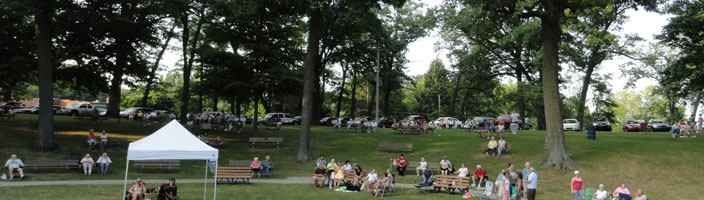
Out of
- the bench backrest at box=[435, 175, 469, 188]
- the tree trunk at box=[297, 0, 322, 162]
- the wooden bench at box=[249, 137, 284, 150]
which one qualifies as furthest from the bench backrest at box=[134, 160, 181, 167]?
the bench backrest at box=[435, 175, 469, 188]

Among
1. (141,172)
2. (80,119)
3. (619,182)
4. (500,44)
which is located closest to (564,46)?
(500,44)

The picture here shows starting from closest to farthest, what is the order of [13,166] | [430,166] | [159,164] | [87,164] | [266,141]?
[13,166] → [87,164] → [430,166] → [159,164] → [266,141]

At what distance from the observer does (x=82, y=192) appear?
14.7 m

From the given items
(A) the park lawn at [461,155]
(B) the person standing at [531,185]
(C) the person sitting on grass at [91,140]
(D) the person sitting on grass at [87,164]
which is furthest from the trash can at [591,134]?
(C) the person sitting on grass at [91,140]

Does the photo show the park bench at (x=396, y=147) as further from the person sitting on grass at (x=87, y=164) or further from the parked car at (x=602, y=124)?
the parked car at (x=602, y=124)

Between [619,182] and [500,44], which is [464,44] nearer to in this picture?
[500,44]

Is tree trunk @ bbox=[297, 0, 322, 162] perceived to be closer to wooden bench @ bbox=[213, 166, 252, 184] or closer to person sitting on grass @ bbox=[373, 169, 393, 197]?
wooden bench @ bbox=[213, 166, 252, 184]

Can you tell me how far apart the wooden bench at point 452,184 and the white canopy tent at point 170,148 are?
811 cm

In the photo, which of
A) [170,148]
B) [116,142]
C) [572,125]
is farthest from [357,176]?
[572,125]

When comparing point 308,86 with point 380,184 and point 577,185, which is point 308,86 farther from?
point 577,185

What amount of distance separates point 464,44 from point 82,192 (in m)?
38.9

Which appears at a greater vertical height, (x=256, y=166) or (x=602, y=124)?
(x=602, y=124)

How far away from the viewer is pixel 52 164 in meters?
18.7

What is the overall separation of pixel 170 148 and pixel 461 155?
1585 cm
